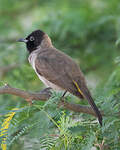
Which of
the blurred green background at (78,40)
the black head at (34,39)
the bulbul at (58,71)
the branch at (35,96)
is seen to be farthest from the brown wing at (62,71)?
the blurred green background at (78,40)

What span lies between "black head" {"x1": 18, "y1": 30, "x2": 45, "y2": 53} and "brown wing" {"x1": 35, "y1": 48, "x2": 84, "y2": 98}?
16.1 inches

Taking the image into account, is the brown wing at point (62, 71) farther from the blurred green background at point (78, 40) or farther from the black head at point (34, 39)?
the blurred green background at point (78, 40)

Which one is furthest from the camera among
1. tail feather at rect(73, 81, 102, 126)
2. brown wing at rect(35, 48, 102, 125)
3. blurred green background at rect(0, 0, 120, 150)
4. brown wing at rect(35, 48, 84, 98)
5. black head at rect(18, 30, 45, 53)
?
blurred green background at rect(0, 0, 120, 150)

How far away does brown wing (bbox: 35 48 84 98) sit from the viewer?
131 inches

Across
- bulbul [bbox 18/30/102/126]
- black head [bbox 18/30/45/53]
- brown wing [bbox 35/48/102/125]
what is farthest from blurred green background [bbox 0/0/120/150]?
brown wing [bbox 35/48/102/125]

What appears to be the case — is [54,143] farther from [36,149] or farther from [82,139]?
[36,149]

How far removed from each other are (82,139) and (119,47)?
2.73m

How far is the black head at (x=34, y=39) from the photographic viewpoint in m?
4.29

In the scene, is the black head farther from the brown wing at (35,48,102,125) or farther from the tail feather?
the tail feather

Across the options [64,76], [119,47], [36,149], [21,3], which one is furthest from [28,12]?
[36,149]

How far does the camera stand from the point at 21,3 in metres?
6.27

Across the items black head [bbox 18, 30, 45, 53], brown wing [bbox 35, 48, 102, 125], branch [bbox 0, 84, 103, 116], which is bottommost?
branch [bbox 0, 84, 103, 116]

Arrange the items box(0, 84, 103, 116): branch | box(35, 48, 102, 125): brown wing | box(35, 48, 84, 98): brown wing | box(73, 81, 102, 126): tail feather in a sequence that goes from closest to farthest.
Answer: box(0, 84, 103, 116): branch, box(73, 81, 102, 126): tail feather, box(35, 48, 102, 125): brown wing, box(35, 48, 84, 98): brown wing

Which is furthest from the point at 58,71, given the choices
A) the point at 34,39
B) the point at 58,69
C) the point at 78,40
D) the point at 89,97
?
the point at 78,40
